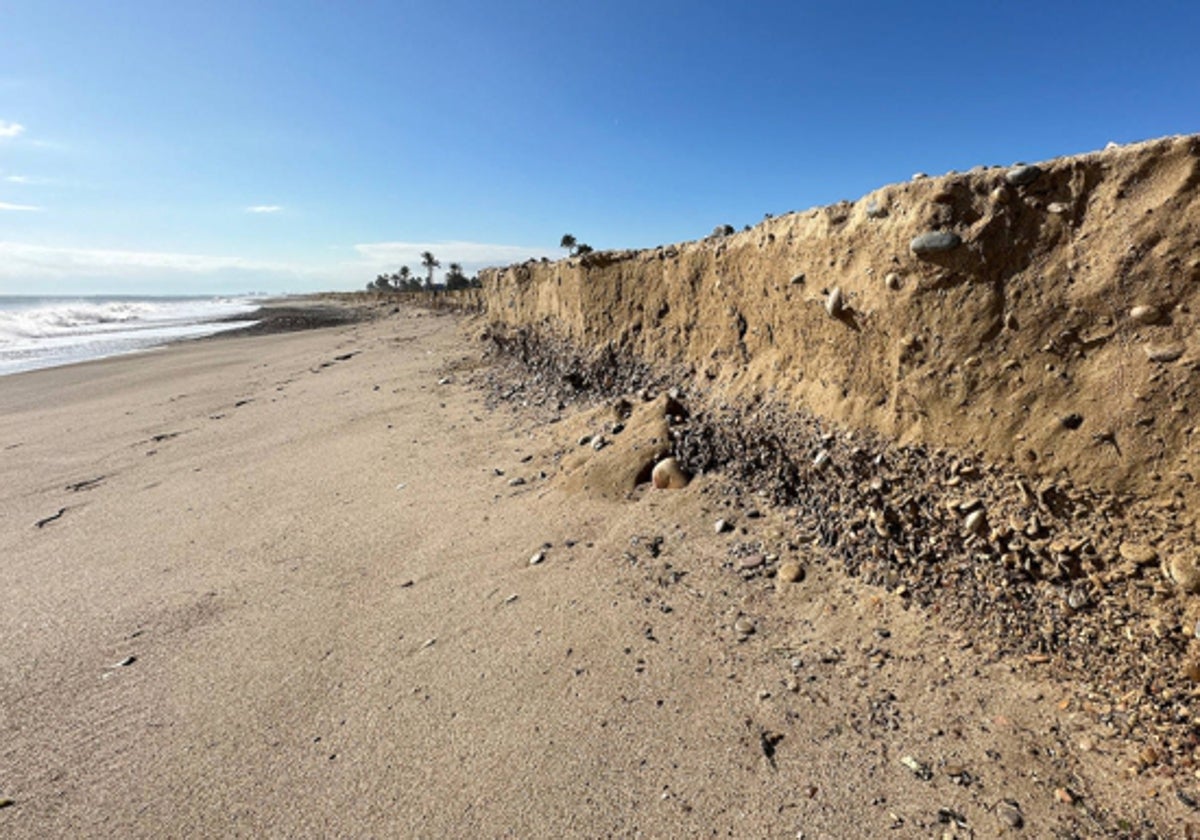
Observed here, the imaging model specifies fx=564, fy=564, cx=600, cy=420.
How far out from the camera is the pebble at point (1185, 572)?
2.06 meters

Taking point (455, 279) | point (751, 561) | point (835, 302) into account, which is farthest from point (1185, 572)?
point (455, 279)

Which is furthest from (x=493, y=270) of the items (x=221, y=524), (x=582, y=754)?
(x=582, y=754)

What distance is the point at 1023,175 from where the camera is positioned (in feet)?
8.26

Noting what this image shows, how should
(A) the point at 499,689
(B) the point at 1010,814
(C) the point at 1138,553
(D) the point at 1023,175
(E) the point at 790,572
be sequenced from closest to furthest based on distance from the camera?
(B) the point at 1010,814
(C) the point at 1138,553
(D) the point at 1023,175
(A) the point at 499,689
(E) the point at 790,572

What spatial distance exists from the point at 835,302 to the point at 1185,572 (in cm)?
198

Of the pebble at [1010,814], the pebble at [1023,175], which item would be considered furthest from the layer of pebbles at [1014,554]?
the pebble at [1023,175]

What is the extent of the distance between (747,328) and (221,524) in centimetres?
485

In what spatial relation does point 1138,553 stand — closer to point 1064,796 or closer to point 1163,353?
point 1163,353

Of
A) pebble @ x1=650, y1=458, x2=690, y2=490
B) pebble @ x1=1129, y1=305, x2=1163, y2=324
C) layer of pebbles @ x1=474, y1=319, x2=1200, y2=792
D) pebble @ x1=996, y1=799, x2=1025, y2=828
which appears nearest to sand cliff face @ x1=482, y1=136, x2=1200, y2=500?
pebble @ x1=1129, y1=305, x2=1163, y2=324

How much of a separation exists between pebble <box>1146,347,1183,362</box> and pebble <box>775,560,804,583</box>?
179cm

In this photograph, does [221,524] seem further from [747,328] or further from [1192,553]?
[1192,553]

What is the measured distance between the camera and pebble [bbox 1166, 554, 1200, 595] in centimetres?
206

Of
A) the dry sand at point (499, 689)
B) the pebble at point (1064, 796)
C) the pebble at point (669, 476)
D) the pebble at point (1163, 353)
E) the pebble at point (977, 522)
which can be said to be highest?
the pebble at point (1163, 353)

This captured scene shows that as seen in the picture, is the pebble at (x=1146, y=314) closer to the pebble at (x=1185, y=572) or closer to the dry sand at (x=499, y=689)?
the pebble at (x=1185, y=572)
